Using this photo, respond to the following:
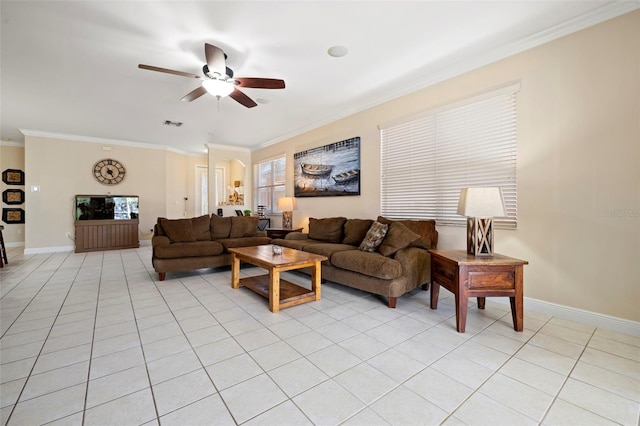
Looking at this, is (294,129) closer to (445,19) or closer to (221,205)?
(221,205)

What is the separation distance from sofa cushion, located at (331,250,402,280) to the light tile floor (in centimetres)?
36

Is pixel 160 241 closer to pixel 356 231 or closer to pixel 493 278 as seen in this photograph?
pixel 356 231

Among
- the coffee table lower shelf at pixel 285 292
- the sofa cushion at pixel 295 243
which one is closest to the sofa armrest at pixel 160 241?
the coffee table lower shelf at pixel 285 292

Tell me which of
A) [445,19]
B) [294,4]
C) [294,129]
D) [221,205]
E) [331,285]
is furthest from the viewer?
[221,205]

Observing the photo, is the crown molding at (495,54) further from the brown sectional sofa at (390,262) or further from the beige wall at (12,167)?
the beige wall at (12,167)

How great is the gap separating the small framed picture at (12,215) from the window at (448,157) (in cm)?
897

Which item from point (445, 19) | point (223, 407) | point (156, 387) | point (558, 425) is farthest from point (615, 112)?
point (156, 387)

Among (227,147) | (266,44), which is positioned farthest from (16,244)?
(266,44)

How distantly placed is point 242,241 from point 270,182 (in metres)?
2.70

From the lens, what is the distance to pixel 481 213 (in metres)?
2.37

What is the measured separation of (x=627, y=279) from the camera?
2.22 meters

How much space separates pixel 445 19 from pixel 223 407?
332cm

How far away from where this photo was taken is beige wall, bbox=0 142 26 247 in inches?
261

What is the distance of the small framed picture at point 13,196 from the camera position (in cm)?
662
